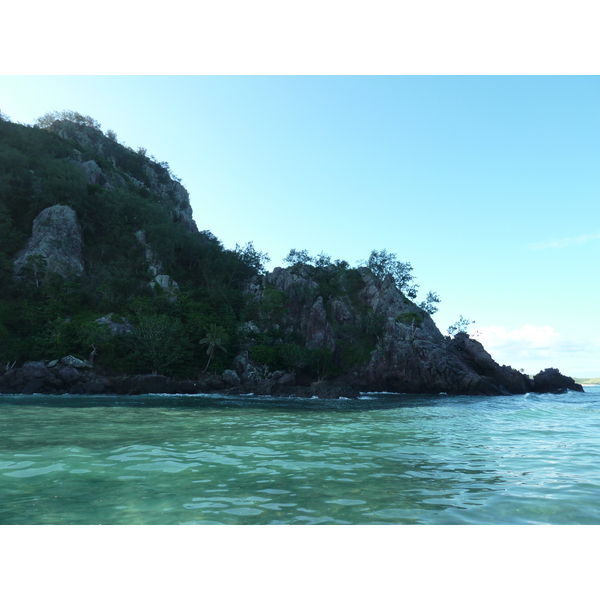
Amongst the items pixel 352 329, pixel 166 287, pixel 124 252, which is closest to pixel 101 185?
pixel 124 252

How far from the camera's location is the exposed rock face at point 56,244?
6375 cm

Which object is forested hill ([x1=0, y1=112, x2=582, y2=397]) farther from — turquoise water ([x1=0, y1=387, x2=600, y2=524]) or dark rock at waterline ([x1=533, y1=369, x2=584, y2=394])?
turquoise water ([x1=0, y1=387, x2=600, y2=524])

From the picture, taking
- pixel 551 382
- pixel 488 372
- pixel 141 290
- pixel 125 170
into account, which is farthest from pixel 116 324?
pixel 551 382

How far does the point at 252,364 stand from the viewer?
63.5 m

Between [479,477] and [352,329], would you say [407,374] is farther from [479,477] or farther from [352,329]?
[479,477]

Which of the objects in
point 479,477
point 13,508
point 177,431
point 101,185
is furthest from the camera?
point 101,185

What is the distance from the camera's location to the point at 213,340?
5916cm

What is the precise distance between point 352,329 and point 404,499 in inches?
2607

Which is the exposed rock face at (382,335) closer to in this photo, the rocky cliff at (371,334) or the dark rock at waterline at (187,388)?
the rocky cliff at (371,334)

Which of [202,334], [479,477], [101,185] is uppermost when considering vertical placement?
[101,185]

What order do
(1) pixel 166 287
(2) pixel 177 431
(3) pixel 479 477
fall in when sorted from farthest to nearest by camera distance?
(1) pixel 166 287
(2) pixel 177 431
(3) pixel 479 477

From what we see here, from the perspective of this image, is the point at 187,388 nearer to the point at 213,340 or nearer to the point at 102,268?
Answer: the point at 213,340

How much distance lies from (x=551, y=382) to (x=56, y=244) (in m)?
85.5

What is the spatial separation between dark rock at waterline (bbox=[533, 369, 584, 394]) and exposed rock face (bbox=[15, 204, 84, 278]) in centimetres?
7779
